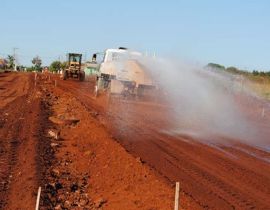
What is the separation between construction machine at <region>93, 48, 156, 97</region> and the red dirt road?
11133 millimetres

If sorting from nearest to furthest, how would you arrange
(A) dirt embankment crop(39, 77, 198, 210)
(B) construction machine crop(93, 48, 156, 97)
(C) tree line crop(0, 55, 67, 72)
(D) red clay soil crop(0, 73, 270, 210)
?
(A) dirt embankment crop(39, 77, 198, 210) → (D) red clay soil crop(0, 73, 270, 210) → (B) construction machine crop(93, 48, 156, 97) → (C) tree line crop(0, 55, 67, 72)

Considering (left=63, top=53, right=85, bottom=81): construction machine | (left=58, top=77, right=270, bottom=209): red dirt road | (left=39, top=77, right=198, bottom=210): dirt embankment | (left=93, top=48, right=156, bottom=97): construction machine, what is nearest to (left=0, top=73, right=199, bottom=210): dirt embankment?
(left=39, top=77, right=198, bottom=210): dirt embankment

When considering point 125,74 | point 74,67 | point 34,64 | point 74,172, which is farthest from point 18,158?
point 34,64

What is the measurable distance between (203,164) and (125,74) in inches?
783

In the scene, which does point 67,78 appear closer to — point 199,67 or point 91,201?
point 199,67

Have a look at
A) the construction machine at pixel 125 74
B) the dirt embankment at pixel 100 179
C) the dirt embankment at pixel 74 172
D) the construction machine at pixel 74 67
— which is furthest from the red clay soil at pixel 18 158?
the construction machine at pixel 74 67

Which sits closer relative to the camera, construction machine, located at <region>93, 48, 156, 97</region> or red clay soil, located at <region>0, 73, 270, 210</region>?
red clay soil, located at <region>0, 73, 270, 210</region>

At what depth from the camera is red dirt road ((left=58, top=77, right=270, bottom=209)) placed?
33.8 feet

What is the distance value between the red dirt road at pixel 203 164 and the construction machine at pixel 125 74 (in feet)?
36.5

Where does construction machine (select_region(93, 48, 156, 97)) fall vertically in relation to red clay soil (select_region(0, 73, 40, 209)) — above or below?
above

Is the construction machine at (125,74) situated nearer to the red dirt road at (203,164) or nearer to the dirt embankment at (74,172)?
the red dirt road at (203,164)

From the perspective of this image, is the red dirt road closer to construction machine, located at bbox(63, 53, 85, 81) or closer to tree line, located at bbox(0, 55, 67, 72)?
construction machine, located at bbox(63, 53, 85, 81)

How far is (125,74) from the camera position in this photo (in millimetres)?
32750

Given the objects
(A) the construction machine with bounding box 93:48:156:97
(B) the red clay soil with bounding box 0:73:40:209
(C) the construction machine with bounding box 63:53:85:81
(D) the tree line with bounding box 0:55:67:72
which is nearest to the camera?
(B) the red clay soil with bounding box 0:73:40:209
